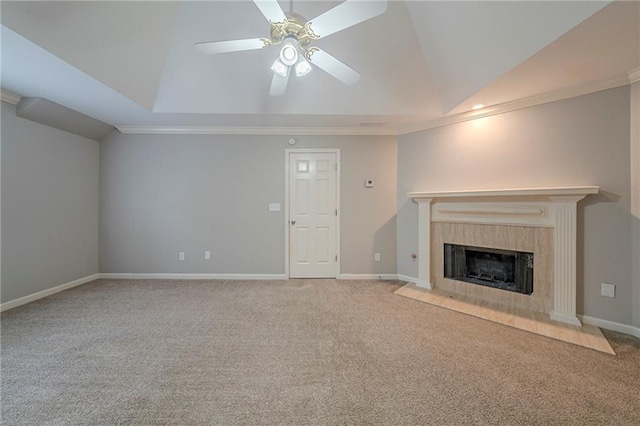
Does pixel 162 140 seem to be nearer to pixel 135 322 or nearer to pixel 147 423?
pixel 135 322

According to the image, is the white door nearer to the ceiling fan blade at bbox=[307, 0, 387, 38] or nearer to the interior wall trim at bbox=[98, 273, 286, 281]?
the interior wall trim at bbox=[98, 273, 286, 281]

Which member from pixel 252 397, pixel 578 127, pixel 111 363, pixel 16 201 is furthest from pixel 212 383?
pixel 578 127

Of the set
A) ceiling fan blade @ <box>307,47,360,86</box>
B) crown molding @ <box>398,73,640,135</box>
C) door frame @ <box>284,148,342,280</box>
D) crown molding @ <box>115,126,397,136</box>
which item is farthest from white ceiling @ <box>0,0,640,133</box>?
ceiling fan blade @ <box>307,47,360,86</box>

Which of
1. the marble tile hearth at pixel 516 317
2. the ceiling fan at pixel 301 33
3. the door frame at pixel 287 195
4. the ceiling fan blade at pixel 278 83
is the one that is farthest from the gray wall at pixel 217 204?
the ceiling fan at pixel 301 33

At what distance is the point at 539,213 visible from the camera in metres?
2.72

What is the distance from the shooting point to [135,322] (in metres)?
2.59

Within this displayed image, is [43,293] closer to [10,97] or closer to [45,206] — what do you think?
[45,206]

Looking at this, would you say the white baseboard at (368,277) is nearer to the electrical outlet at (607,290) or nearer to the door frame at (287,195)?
the door frame at (287,195)

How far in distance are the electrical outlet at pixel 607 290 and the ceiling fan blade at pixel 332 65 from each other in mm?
3098

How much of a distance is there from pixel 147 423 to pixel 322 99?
11.1ft

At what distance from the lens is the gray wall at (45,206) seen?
2.95 m

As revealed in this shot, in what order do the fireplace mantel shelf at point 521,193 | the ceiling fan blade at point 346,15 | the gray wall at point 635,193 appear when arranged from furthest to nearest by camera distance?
the fireplace mantel shelf at point 521,193, the gray wall at point 635,193, the ceiling fan blade at point 346,15

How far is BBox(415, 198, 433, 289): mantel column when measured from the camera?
3562mm

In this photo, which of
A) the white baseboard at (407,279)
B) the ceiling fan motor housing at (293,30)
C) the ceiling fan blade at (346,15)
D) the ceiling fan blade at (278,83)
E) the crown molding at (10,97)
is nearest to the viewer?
the ceiling fan blade at (346,15)
